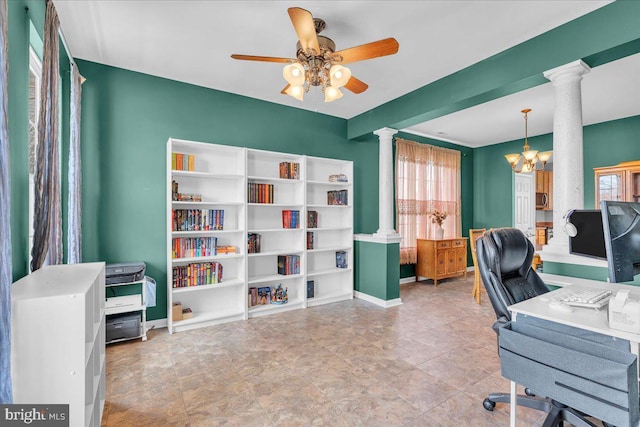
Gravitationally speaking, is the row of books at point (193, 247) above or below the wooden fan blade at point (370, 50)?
below

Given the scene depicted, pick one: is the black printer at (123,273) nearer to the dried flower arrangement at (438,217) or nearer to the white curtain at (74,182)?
the white curtain at (74,182)

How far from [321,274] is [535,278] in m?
2.73

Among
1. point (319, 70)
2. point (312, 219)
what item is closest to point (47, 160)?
point (319, 70)

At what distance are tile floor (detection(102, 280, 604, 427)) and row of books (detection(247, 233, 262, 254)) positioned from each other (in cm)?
84

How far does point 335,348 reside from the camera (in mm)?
2949

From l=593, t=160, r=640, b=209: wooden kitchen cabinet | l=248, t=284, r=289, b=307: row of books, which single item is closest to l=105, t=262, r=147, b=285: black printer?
l=248, t=284, r=289, b=307: row of books

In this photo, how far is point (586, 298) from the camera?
1.76 meters

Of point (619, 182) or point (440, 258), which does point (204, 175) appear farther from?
point (619, 182)

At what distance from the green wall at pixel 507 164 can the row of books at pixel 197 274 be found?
5667 mm

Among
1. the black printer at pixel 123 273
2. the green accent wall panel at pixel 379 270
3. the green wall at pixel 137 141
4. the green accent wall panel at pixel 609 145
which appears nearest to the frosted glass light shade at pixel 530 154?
the green accent wall panel at pixel 609 145

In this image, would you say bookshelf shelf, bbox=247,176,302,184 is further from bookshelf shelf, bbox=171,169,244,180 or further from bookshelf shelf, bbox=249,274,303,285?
bookshelf shelf, bbox=249,274,303,285

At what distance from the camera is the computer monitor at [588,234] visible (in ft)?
6.22

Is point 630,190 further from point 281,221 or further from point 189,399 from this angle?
point 189,399

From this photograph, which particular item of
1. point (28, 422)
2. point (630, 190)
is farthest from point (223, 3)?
point (630, 190)
